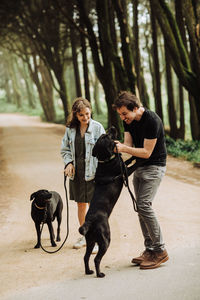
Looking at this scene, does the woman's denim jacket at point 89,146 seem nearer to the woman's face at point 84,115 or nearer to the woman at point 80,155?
the woman at point 80,155

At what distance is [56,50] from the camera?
2956 centimetres

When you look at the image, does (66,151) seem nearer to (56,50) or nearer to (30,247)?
(30,247)

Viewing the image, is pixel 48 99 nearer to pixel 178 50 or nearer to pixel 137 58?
pixel 137 58

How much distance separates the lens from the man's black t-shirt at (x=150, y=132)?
4898 mm

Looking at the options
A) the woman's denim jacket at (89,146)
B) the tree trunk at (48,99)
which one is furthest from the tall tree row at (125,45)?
the woman's denim jacket at (89,146)

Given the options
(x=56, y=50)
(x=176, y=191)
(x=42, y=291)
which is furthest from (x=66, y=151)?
(x=56, y=50)

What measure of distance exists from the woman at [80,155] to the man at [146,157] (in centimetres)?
79

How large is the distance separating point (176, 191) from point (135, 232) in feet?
11.2

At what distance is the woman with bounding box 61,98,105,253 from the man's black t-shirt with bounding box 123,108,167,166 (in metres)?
0.79

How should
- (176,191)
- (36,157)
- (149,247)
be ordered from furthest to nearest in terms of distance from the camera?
(36,157)
(176,191)
(149,247)

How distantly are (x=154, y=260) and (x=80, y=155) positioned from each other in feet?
5.70

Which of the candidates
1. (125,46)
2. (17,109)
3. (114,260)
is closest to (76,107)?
(114,260)

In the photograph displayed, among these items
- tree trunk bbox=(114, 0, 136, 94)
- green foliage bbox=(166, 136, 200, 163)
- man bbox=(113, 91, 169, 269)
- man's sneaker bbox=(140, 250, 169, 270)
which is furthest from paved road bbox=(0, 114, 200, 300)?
tree trunk bbox=(114, 0, 136, 94)

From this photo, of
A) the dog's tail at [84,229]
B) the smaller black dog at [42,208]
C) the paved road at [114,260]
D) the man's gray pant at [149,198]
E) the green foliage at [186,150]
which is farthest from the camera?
the green foliage at [186,150]
